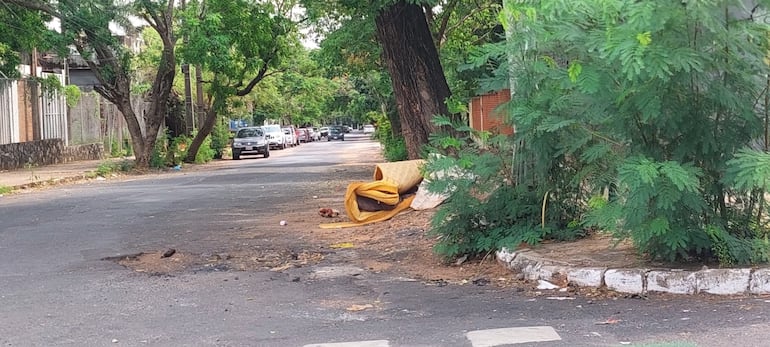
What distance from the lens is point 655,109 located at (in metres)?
6.25

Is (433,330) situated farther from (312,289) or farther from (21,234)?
(21,234)

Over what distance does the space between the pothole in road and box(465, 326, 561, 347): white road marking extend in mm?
3670

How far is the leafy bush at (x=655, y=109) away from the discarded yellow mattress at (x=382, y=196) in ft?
16.5

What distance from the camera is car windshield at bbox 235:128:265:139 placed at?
1742 inches

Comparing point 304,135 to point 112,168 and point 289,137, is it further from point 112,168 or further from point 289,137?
point 112,168

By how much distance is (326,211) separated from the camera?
13672 millimetres

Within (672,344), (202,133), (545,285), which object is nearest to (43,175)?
(202,133)

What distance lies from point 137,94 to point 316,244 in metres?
31.0

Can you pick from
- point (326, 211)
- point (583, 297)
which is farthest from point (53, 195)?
point (583, 297)

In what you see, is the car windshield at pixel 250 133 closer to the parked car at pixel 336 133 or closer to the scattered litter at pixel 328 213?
the scattered litter at pixel 328 213

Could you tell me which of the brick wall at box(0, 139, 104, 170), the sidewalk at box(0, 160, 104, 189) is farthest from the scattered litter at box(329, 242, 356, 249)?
the brick wall at box(0, 139, 104, 170)

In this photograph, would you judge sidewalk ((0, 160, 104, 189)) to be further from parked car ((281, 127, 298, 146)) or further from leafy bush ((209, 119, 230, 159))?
parked car ((281, 127, 298, 146))

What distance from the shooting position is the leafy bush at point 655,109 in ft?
19.6

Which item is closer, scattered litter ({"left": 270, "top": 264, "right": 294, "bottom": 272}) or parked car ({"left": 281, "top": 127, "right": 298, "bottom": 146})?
scattered litter ({"left": 270, "top": 264, "right": 294, "bottom": 272})
